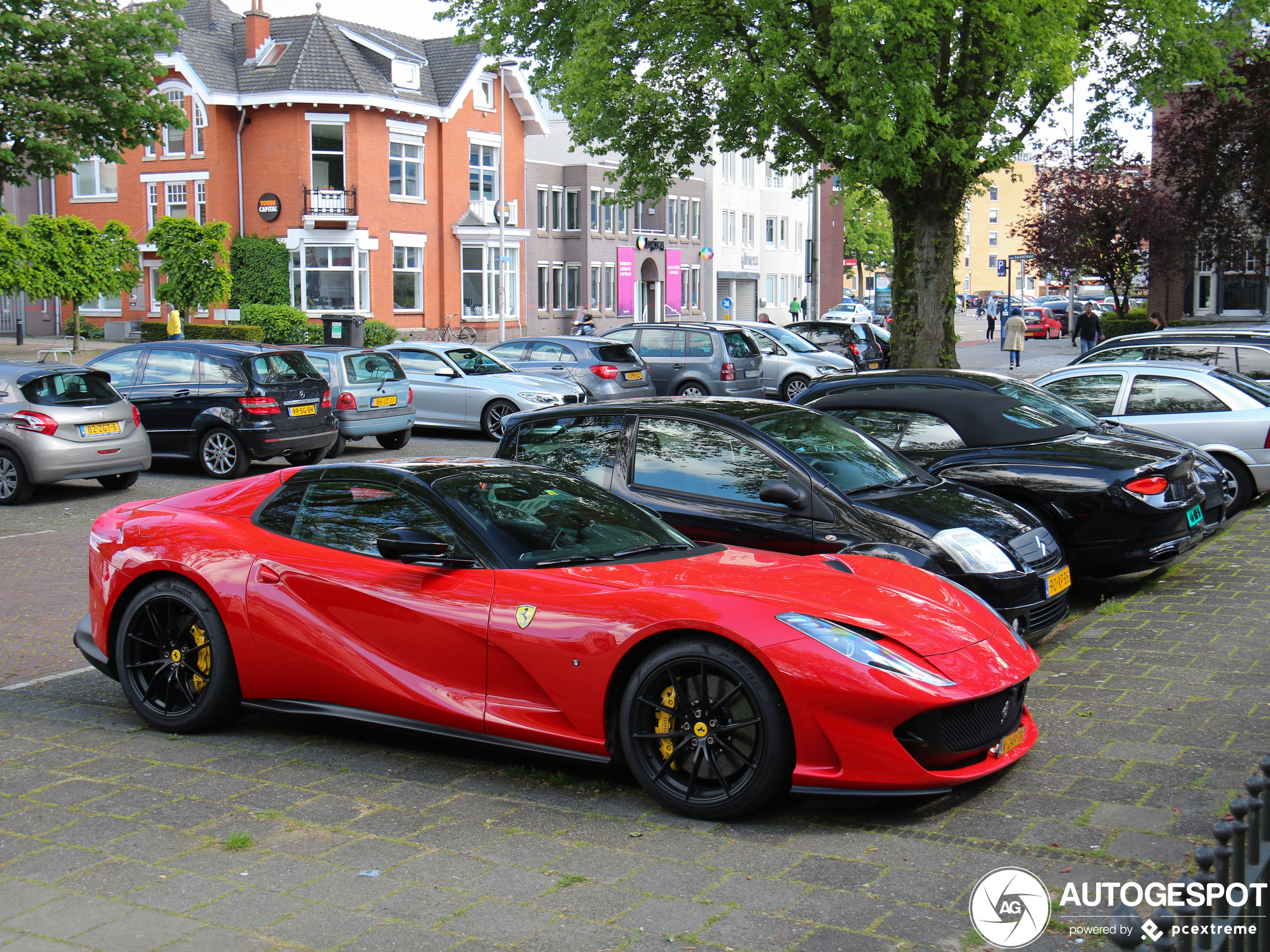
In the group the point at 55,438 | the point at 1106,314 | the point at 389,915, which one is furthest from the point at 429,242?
the point at 389,915

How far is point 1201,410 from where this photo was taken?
12602 millimetres

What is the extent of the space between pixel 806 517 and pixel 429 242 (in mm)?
40900

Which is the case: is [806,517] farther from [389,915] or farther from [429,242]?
[429,242]

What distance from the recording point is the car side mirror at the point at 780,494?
701 cm

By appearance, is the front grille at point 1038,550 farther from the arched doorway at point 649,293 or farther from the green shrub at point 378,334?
the arched doorway at point 649,293

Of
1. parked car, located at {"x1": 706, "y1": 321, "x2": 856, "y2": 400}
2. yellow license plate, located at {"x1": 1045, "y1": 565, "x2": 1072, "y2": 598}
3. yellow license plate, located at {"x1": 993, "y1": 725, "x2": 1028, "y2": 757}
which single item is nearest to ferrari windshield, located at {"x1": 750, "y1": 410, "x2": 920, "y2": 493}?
yellow license plate, located at {"x1": 1045, "y1": 565, "x2": 1072, "y2": 598}

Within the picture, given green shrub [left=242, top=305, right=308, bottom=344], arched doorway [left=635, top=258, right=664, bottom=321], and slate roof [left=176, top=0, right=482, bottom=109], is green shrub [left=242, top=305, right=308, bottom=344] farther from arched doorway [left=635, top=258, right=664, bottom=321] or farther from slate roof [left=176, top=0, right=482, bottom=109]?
arched doorway [left=635, top=258, right=664, bottom=321]

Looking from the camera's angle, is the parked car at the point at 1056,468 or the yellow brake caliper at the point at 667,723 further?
the parked car at the point at 1056,468

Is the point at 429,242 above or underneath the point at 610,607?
above

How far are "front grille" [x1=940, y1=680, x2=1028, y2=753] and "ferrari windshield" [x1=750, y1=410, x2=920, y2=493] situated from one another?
112 inches

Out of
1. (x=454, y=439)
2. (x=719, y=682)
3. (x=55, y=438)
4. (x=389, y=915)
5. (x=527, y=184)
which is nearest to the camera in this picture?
(x=389, y=915)

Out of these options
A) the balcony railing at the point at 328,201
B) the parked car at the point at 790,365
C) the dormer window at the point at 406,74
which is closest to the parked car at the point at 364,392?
the parked car at the point at 790,365

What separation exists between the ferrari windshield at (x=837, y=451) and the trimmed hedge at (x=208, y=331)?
32.3 meters

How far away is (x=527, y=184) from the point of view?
173 feet
